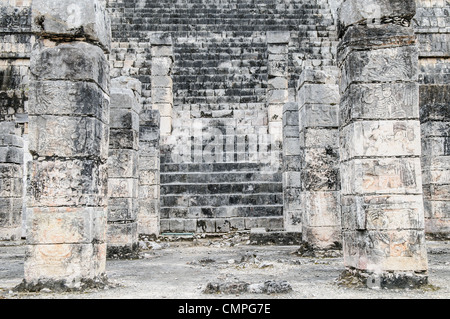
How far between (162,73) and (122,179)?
731cm

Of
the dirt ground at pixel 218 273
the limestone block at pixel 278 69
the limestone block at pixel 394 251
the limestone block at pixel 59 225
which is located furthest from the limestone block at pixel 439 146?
the limestone block at pixel 59 225

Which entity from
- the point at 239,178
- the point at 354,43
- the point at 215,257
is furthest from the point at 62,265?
the point at 239,178

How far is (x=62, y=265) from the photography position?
5.63 metres

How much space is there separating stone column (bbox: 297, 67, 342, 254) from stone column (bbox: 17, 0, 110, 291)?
397cm

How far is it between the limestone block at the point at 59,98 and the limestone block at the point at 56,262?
148 centimetres

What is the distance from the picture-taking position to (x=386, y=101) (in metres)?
5.90

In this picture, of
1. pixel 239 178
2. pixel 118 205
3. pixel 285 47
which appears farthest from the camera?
pixel 285 47

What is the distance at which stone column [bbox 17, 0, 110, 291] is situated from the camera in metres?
5.64

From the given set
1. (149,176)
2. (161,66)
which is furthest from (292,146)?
(161,66)

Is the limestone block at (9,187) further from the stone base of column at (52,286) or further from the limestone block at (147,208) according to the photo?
the stone base of column at (52,286)

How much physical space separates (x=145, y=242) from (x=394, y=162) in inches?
231

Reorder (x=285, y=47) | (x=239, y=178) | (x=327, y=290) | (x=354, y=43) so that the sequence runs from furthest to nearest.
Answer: (x=285, y=47)
(x=239, y=178)
(x=354, y=43)
(x=327, y=290)

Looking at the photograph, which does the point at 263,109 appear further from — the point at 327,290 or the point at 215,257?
the point at 327,290

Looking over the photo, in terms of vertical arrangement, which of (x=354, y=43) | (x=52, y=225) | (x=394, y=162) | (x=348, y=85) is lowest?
(x=52, y=225)
